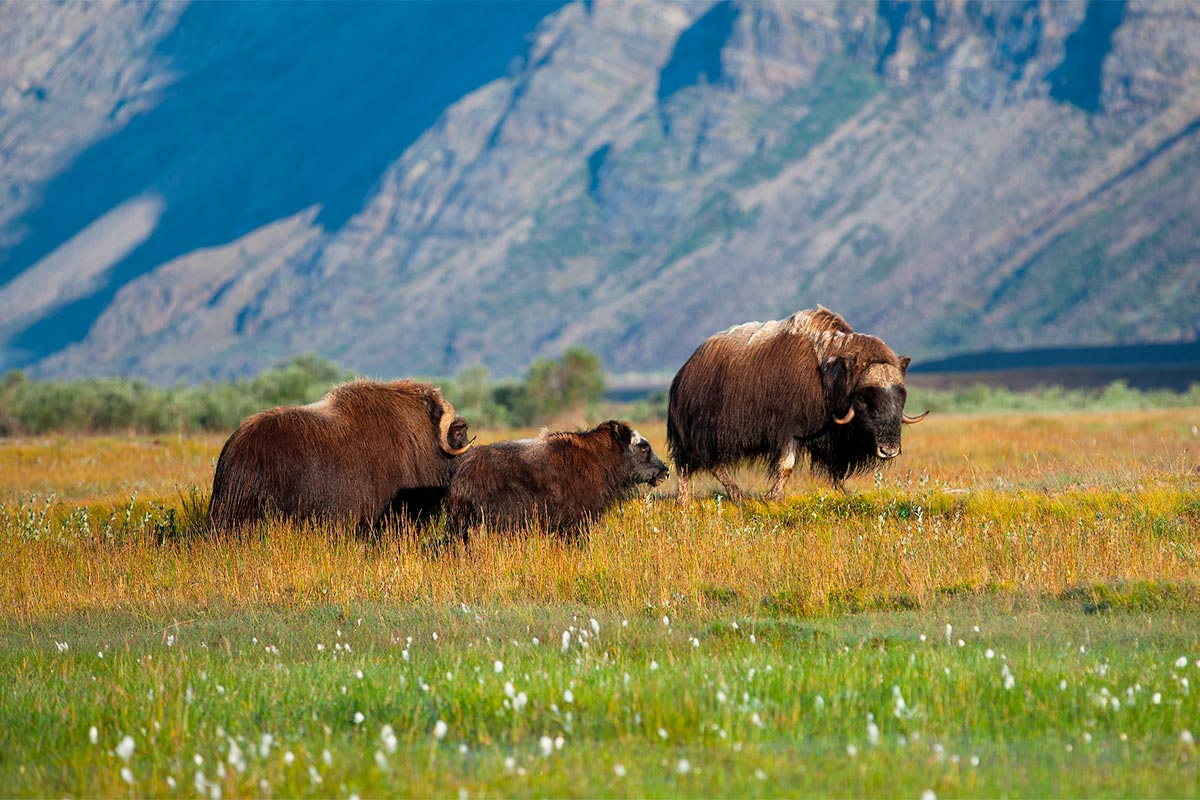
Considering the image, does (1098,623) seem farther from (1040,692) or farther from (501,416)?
(501,416)

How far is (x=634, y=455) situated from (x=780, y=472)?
2015mm

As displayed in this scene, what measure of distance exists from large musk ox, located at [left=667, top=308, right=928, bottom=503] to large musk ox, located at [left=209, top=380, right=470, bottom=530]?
269 centimetres

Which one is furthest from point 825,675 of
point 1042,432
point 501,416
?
point 501,416

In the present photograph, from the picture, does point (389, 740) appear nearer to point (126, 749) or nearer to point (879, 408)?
point (126, 749)

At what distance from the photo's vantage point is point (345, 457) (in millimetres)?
15625

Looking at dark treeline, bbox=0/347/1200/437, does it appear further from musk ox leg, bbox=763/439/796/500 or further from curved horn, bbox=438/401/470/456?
musk ox leg, bbox=763/439/796/500

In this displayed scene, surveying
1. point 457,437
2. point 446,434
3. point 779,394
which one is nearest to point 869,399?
point 779,394

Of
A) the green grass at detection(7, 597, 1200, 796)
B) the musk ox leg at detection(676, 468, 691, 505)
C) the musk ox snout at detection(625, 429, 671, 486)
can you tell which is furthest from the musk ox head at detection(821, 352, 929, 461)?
the green grass at detection(7, 597, 1200, 796)

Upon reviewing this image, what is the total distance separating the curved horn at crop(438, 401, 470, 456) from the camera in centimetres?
1634

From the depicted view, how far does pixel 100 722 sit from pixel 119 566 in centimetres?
569

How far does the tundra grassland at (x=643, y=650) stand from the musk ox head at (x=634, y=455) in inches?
20.3

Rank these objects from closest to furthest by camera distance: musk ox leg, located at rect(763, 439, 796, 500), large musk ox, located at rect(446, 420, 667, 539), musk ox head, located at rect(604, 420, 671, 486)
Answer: large musk ox, located at rect(446, 420, 667, 539)
musk ox head, located at rect(604, 420, 671, 486)
musk ox leg, located at rect(763, 439, 796, 500)

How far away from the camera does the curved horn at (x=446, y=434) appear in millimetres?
16344

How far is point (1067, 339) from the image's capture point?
172 m
